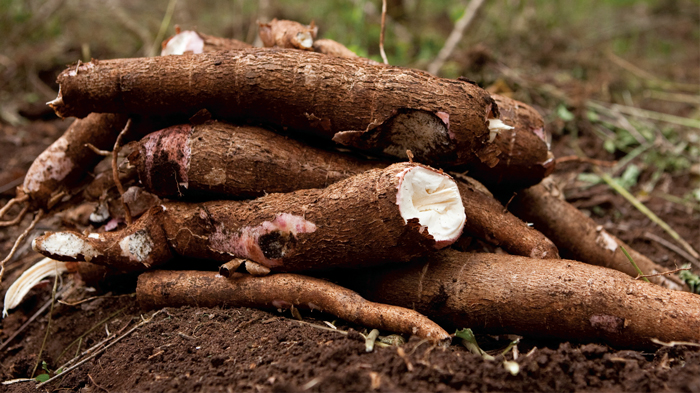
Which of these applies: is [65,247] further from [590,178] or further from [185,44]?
[590,178]

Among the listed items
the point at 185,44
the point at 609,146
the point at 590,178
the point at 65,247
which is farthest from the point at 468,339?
the point at 609,146

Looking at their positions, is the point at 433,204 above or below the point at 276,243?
above

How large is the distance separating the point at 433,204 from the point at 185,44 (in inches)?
55.4

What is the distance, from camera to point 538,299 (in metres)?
1.68

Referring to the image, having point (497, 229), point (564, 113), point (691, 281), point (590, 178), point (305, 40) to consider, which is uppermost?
point (305, 40)

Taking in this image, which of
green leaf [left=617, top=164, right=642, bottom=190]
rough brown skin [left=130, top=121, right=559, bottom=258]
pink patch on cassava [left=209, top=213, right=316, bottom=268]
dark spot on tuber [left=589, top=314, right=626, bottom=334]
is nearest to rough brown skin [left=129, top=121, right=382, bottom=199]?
rough brown skin [left=130, top=121, right=559, bottom=258]

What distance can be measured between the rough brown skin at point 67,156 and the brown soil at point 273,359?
552 mm

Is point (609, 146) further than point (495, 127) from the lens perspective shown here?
Yes

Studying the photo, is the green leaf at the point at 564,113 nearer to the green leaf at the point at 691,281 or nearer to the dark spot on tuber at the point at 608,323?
the green leaf at the point at 691,281

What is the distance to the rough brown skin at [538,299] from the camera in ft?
5.35

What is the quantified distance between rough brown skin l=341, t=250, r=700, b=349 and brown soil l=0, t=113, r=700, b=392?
0.08m

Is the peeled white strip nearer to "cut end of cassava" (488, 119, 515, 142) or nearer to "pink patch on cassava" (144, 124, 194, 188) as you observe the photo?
"pink patch on cassava" (144, 124, 194, 188)

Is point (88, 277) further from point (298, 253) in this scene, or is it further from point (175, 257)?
point (298, 253)

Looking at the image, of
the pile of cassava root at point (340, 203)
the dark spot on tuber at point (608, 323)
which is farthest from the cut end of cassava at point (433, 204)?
the dark spot on tuber at point (608, 323)
